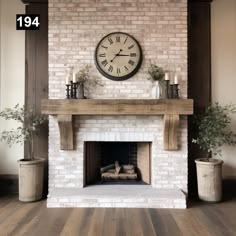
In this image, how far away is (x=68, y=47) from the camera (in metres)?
4.08

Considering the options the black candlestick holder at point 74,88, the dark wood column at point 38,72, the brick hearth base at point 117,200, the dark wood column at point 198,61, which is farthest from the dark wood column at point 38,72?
the dark wood column at point 198,61

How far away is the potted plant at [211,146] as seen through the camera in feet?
12.9

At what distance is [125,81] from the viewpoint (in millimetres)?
4062

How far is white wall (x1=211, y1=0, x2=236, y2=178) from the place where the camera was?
14.5 feet

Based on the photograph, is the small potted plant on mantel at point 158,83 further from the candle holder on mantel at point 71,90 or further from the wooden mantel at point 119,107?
the candle holder on mantel at point 71,90

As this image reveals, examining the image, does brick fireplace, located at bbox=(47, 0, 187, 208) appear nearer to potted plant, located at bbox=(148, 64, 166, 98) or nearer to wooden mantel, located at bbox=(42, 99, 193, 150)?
potted plant, located at bbox=(148, 64, 166, 98)

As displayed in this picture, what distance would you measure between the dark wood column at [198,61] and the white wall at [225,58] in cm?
10

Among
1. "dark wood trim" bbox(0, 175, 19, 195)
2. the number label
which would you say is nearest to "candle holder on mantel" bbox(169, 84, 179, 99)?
the number label

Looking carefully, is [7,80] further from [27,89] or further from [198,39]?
[198,39]

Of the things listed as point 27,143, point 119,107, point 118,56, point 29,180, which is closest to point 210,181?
point 119,107

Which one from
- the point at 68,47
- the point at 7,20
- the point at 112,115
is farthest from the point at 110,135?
the point at 7,20

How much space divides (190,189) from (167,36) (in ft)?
7.46

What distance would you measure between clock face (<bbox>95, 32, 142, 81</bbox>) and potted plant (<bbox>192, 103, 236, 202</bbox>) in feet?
4.07

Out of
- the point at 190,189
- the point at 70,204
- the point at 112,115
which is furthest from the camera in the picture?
the point at 190,189
